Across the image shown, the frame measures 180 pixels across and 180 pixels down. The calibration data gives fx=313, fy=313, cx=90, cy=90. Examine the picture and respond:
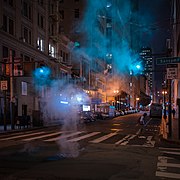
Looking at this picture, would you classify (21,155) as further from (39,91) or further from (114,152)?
(39,91)

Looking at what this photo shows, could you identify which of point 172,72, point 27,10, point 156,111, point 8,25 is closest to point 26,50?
point 8,25

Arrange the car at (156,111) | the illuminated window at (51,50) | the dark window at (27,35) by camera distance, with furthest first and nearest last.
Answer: the car at (156,111)
the illuminated window at (51,50)
the dark window at (27,35)

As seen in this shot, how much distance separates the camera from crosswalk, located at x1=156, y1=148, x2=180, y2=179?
7.92m

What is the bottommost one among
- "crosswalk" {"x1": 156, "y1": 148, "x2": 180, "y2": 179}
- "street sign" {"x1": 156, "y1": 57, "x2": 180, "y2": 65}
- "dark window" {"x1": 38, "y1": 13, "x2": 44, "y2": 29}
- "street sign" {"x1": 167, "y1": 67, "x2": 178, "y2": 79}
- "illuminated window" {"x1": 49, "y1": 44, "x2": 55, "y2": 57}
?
"crosswalk" {"x1": 156, "y1": 148, "x2": 180, "y2": 179}

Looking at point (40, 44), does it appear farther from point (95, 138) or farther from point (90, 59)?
point (95, 138)

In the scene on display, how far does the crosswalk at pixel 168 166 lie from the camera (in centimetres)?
792

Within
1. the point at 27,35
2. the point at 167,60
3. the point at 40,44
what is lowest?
the point at 167,60

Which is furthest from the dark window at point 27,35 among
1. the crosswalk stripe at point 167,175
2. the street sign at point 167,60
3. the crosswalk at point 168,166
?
the crosswalk stripe at point 167,175

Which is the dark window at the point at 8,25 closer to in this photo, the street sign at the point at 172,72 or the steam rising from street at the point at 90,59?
the steam rising from street at the point at 90,59

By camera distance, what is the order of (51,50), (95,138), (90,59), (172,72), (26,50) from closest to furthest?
(172,72)
(95,138)
(26,50)
(51,50)
(90,59)

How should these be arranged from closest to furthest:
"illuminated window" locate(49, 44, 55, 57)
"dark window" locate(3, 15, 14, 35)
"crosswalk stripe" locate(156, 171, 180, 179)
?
"crosswalk stripe" locate(156, 171, 180, 179) < "dark window" locate(3, 15, 14, 35) < "illuminated window" locate(49, 44, 55, 57)

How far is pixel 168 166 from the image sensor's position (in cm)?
916

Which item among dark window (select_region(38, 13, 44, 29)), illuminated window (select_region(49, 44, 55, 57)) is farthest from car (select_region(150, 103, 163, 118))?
dark window (select_region(38, 13, 44, 29))

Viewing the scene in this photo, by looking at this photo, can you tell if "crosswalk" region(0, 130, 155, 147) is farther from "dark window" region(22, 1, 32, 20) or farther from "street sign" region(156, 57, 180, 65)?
"dark window" region(22, 1, 32, 20)
